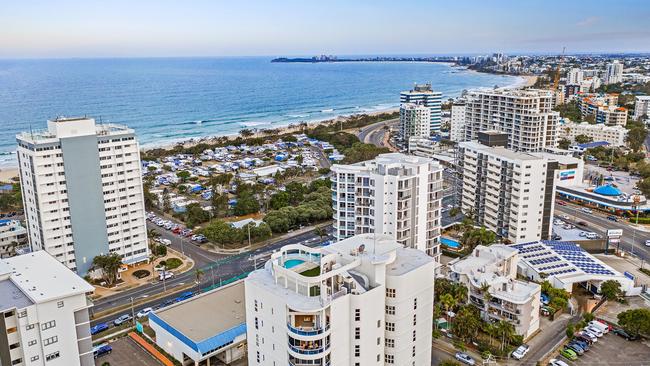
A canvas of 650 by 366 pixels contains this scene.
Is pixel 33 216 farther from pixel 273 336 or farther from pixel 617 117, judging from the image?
pixel 617 117

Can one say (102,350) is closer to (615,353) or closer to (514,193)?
(615,353)

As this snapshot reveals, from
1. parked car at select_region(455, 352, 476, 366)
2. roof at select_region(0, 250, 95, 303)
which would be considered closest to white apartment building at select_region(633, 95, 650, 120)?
parked car at select_region(455, 352, 476, 366)

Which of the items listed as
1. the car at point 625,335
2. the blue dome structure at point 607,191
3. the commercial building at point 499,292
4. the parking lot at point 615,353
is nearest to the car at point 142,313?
the commercial building at point 499,292

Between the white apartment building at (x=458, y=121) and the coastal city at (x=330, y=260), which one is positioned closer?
the coastal city at (x=330, y=260)

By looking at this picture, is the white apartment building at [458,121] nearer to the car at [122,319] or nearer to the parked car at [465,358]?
the parked car at [465,358]

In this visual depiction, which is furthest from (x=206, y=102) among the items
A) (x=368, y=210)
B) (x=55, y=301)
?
(x=55, y=301)

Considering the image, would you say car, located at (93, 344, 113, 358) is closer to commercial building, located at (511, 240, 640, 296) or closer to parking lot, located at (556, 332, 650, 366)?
parking lot, located at (556, 332, 650, 366)

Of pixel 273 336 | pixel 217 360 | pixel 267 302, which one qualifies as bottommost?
pixel 217 360
